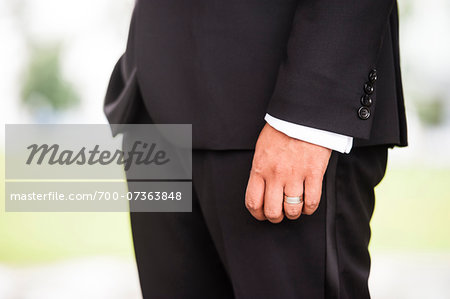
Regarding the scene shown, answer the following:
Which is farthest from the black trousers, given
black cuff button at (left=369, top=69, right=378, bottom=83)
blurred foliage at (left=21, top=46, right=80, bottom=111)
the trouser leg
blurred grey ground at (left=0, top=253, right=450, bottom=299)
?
blurred foliage at (left=21, top=46, right=80, bottom=111)

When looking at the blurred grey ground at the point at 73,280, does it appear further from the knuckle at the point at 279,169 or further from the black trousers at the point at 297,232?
the knuckle at the point at 279,169

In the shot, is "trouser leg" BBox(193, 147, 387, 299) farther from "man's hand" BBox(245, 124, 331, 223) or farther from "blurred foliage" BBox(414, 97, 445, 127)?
"blurred foliage" BBox(414, 97, 445, 127)

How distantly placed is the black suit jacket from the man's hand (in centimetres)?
4

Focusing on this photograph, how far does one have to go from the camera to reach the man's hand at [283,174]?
2.21 ft

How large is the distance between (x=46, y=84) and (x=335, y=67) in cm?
1006

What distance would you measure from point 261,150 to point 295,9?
0.66 ft

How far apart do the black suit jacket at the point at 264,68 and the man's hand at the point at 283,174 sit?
0.12 feet

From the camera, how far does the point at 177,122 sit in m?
0.79

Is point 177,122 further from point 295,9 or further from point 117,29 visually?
point 117,29

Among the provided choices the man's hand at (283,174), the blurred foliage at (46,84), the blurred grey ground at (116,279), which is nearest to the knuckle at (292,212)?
the man's hand at (283,174)

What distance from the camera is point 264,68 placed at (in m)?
0.73

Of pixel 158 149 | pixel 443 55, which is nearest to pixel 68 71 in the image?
pixel 443 55

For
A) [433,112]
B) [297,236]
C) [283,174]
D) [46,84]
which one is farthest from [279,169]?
[46,84]

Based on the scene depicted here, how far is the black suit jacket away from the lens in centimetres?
66
